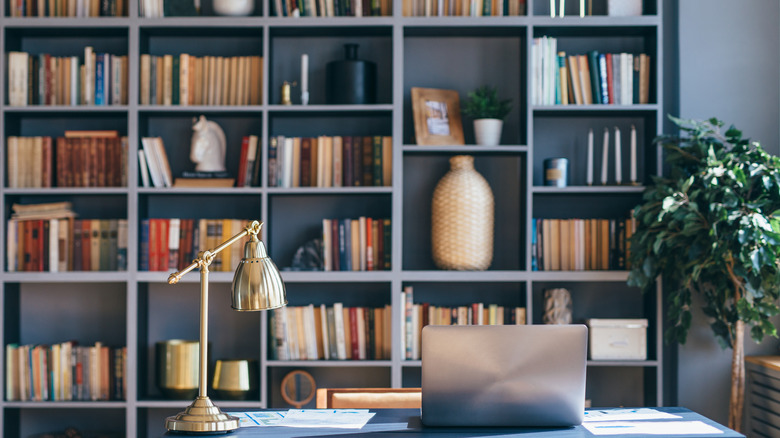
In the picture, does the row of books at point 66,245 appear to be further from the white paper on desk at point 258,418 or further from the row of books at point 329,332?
the white paper on desk at point 258,418

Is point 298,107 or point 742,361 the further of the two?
point 298,107

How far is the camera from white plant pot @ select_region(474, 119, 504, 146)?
11.1 feet

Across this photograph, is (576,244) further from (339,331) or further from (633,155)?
(339,331)

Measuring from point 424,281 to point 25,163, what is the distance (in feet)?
6.61

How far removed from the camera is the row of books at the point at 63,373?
3.38m

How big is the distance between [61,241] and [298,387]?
1325mm

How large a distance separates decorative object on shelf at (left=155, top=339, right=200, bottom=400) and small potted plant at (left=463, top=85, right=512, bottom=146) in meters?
1.68

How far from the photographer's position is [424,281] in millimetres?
3609

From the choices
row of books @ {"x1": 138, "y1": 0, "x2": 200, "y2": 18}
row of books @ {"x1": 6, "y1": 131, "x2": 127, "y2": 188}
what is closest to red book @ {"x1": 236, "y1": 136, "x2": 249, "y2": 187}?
row of books @ {"x1": 6, "y1": 131, "x2": 127, "y2": 188}

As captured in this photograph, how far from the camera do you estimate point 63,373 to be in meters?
3.39

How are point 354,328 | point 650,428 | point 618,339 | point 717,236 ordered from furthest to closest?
point 354,328
point 618,339
point 717,236
point 650,428

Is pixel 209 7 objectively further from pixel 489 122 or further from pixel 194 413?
pixel 194 413

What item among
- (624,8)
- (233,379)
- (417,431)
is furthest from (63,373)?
(624,8)

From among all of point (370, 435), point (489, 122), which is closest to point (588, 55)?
point (489, 122)
